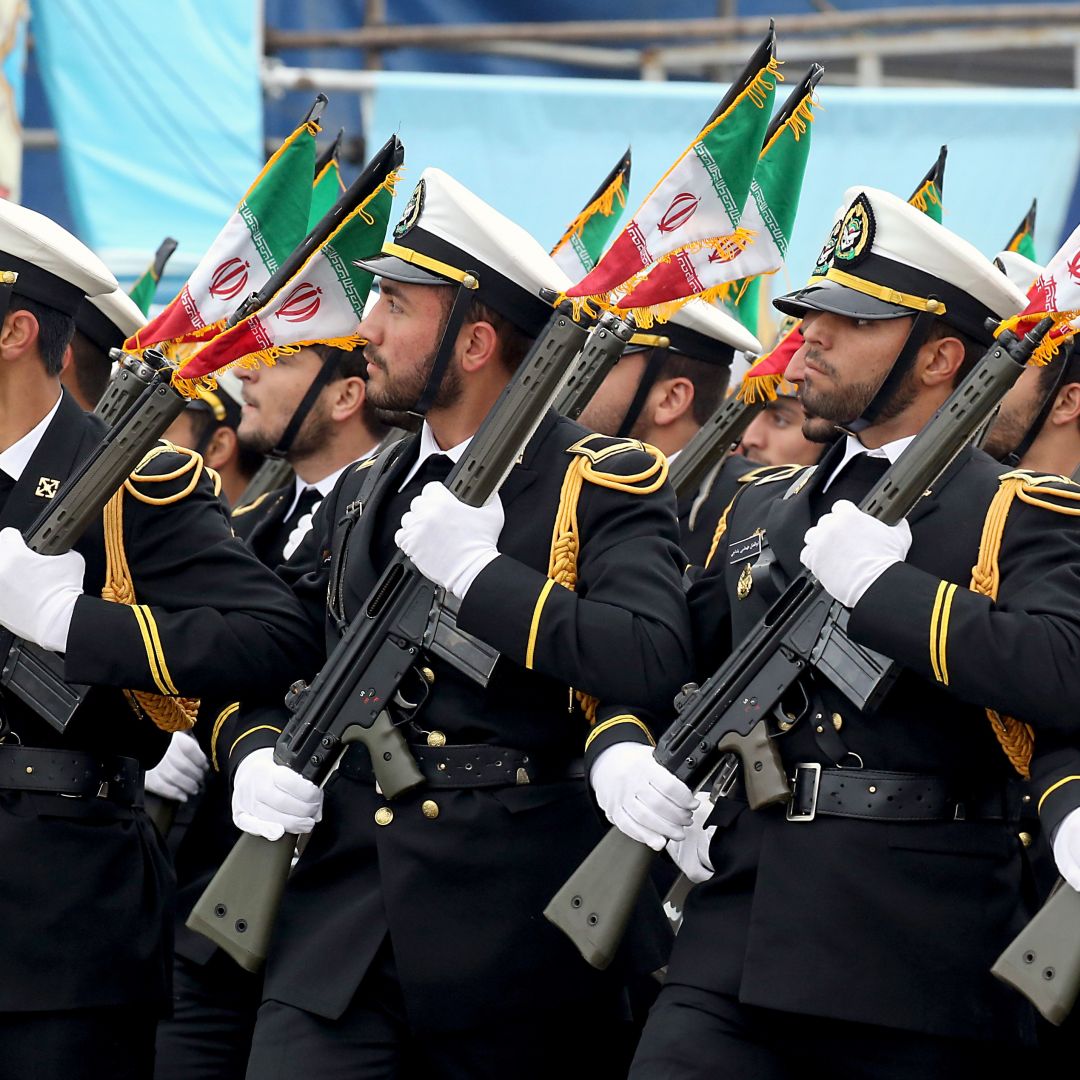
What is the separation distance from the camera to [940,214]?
6832mm

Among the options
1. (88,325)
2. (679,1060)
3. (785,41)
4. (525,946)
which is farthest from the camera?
(785,41)

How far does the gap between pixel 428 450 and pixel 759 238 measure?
1.08 m

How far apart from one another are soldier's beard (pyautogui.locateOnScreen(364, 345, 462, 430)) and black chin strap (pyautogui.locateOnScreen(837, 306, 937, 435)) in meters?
1.00

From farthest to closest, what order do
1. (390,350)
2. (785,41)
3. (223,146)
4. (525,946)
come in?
1. (785,41)
2. (223,146)
3. (390,350)
4. (525,946)

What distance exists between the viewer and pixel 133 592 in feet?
17.6

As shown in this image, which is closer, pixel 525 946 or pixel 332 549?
pixel 525 946

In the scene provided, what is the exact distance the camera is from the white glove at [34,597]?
16.9 ft

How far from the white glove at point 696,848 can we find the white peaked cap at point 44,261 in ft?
6.84

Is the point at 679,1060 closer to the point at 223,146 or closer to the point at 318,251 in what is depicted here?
the point at 318,251

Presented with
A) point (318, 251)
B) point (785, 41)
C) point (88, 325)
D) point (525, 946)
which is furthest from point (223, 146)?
→ point (525, 946)

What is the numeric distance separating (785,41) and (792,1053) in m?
9.87

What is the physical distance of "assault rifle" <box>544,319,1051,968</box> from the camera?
15.7ft

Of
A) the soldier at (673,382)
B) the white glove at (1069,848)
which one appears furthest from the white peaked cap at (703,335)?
the white glove at (1069,848)

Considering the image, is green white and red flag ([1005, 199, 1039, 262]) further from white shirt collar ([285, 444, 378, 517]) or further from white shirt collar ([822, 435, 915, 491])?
white shirt collar ([822, 435, 915, 491])
